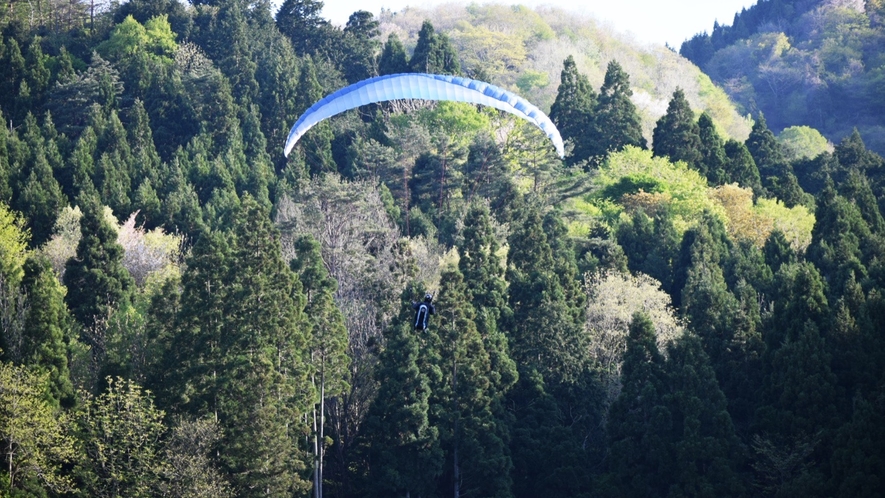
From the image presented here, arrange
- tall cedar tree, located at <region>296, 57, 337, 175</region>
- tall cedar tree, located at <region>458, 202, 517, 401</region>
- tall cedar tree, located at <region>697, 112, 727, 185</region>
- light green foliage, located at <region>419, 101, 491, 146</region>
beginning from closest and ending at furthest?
tall cedar tree, located at <region>458, 202, 517, 401</region> → tall cedar tree, located at <region>296, 57, 337, 175</region> → tall cedar tree, located at <region>697, 112, 727, 185</region> → light green foliage, located at <region>419, 101, 491, 146</region>

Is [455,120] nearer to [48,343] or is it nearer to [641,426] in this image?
[641,426]

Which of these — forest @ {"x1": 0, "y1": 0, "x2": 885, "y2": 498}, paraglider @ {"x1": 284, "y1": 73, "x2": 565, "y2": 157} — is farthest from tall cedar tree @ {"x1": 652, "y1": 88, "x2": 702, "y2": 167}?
paraglider @ {"x1": 284, "y1": 73, "x2": 565, "y2": 157}

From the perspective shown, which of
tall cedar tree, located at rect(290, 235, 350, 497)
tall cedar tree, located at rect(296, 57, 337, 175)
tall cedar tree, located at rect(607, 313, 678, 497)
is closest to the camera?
tall cedar tree, located at rect(607, 313, 678, 497)

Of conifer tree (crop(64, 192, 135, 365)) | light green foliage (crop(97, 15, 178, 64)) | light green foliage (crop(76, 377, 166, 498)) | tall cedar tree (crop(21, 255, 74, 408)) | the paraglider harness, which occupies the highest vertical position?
light green foliage (crop(97, 15, 178, 64))

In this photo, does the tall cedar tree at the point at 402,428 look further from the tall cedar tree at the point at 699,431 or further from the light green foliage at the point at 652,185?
the light green foliage at the point at 652,185

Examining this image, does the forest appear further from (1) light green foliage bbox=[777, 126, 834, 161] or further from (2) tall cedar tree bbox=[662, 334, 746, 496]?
(1) light green foliage bbox=[777, 126, 834, 161]

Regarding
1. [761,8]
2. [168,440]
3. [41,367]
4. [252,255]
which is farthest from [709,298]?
[761,8]

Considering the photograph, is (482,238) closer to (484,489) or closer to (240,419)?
(484,489)
